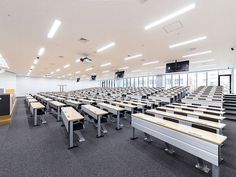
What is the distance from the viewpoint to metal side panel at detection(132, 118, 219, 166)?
1.72 meters

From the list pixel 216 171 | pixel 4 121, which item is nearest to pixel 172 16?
pixel 216 171

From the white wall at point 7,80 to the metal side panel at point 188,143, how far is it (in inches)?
736

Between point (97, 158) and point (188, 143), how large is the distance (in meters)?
1.84

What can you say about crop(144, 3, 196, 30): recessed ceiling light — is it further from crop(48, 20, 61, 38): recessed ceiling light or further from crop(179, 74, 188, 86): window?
crop(179, 74, 188, 86): window

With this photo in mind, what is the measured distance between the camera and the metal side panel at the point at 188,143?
172 cm

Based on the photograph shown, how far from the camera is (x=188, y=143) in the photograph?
2057 millimetres

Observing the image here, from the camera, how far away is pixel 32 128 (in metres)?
4.68

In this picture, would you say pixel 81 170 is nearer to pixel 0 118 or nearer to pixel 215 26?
pixel 0 118

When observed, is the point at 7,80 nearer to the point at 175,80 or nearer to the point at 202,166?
the point at 202,166

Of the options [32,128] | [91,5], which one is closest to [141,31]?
[91,5]

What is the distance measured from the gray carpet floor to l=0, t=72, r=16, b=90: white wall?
49.4 feet

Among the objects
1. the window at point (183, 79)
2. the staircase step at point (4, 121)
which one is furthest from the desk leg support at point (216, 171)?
the window at point (183, 79)

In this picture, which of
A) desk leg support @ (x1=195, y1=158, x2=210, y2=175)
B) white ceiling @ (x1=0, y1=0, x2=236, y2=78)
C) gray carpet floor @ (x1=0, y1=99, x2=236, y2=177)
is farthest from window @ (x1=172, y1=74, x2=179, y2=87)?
desk leg support @ (x1=195, y1=158, x2=210, y2=175)

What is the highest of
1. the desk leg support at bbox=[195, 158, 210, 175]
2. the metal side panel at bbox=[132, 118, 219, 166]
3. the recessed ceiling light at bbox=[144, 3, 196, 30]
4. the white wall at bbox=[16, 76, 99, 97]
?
the recessed ceiling light at bbox=[144, 3, 196, 30]
